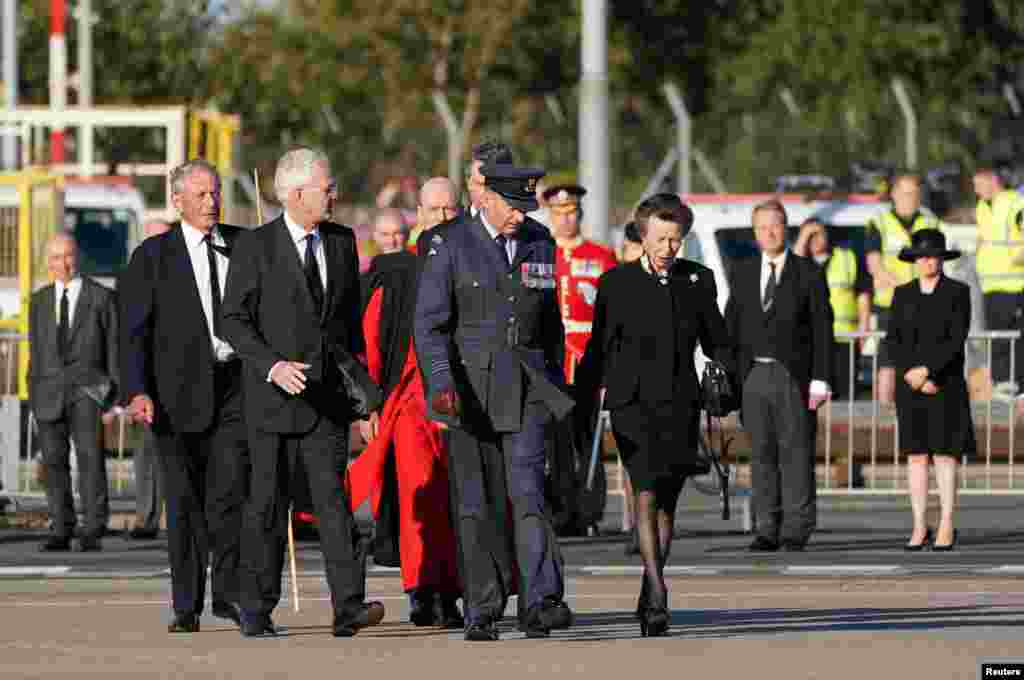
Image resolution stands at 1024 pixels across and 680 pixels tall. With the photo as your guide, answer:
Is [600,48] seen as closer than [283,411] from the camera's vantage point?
No

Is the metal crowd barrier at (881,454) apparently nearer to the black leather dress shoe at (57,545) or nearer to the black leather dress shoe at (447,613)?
the black leather dress shoe at (57,545)

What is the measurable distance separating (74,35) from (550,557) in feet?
121

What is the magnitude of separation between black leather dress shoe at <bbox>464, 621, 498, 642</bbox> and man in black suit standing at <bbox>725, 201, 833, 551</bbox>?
16.4 ft

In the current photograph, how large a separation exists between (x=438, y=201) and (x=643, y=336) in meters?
1.44

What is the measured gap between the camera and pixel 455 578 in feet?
39.3

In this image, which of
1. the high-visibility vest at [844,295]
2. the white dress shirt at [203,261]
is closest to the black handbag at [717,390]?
the white dress shirt at [203,261]

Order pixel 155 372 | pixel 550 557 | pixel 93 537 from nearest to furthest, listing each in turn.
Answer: pixel 550 557 → pixel 155 372 → pixel 93 537

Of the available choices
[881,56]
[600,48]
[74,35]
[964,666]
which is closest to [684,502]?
[600,48]

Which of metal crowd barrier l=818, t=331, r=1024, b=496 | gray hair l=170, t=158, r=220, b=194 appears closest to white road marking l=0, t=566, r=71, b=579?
gray hair l=170, t=158, r=220, b=194

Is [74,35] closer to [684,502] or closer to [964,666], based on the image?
[684,502]

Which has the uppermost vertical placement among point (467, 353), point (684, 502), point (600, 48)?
point (600, 48)

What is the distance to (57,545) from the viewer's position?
1658cm

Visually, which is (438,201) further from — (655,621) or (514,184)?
(655,621)

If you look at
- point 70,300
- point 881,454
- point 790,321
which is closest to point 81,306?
point 70,300
